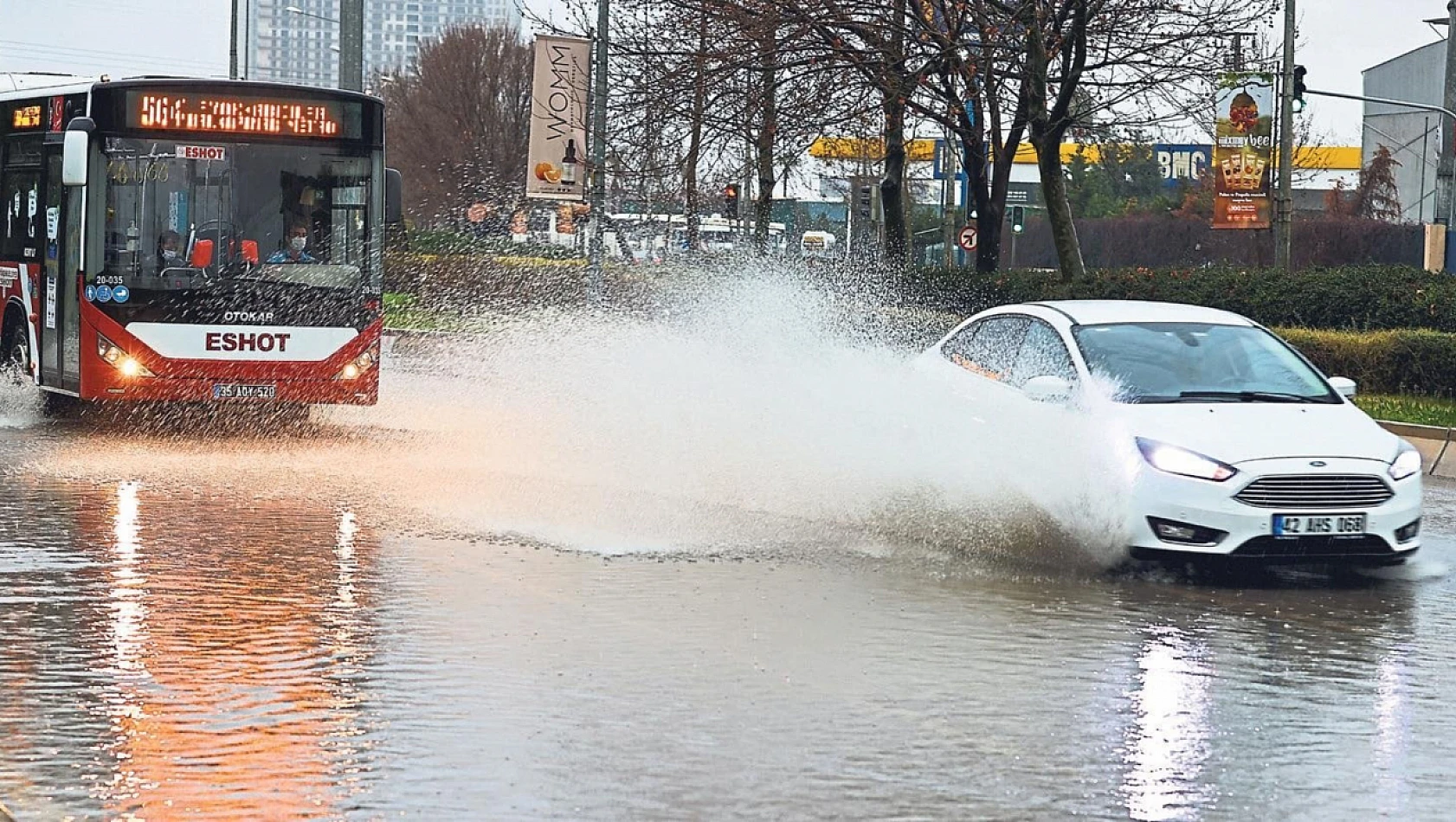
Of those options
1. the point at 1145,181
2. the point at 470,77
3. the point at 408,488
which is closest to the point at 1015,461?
the point at 408,488

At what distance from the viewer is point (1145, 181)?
323 feet

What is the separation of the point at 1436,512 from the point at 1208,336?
287 centimetres

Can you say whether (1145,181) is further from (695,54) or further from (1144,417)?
(1144,417)

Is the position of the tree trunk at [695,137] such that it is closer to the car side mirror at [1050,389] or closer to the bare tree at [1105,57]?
the bare tree at [1105,57]

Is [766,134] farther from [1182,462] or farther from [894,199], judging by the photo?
[1182,462]

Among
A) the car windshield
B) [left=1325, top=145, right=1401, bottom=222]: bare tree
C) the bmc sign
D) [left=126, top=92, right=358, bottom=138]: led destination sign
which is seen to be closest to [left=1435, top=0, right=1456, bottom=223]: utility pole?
[left=126, top=92, right=358, bottom=138]: led destination sign

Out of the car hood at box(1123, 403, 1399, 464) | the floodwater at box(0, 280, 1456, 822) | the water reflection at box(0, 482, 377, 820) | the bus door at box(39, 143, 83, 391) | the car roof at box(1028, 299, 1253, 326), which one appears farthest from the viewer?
the bus door at box(39, 143, 83, 391)

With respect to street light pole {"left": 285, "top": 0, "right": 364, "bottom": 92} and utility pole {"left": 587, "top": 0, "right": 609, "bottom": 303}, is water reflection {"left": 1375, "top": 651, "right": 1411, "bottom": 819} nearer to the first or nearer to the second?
street light pole {"left": 285, "top": 0, "right": 364, "bottom": 92}

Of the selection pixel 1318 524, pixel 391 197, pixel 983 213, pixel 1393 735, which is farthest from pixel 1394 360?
pixel 1393 735

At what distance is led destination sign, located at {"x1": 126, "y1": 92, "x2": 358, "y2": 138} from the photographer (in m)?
15.9

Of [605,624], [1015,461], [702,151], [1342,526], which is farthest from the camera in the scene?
[702,151]

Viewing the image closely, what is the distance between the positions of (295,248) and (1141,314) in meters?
7.26

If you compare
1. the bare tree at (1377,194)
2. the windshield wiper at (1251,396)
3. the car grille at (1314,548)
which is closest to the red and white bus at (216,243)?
the windshield wiper at (1251,396)

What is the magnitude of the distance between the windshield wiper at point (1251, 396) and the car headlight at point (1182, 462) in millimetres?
780
